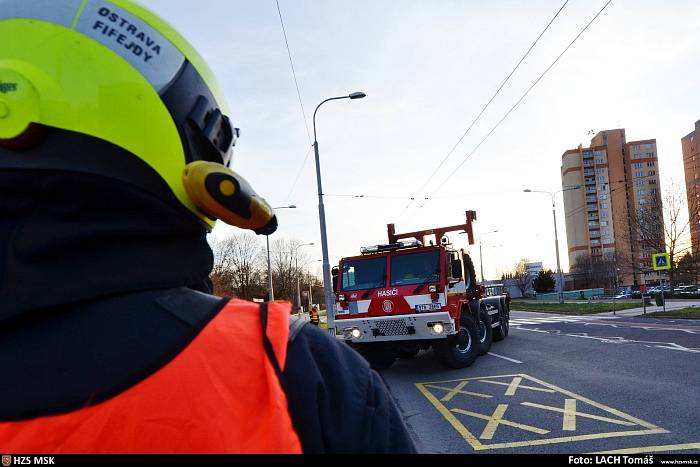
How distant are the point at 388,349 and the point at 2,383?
956 centimetres

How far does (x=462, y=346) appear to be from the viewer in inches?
384

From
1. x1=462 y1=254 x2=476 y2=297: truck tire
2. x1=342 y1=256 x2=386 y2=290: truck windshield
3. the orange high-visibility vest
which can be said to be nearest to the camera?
the orange high-visibility vest

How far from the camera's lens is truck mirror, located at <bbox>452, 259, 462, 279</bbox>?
371 inches

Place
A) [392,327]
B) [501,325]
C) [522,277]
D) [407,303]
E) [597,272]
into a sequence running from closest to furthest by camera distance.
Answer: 1. [392,327]
2. [407,303]
3. [501,325]
4. [597,272]
5. [522,277]

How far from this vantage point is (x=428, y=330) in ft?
28.7

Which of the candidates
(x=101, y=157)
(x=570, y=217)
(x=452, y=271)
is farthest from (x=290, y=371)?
(x=570, y=217)

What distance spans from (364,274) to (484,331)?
3432 millimetres

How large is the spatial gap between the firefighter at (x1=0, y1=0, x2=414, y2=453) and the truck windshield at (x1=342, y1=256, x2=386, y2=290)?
28.2 feet

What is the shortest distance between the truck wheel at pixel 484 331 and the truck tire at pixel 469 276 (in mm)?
711

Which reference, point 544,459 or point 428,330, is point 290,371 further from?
point 428,330

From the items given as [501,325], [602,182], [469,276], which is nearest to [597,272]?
[602,182]

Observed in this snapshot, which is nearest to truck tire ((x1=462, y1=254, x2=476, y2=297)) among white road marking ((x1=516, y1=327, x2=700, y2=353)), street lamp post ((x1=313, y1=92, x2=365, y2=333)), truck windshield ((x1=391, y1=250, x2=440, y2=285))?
truck windshield ((x1=391, y1=250, x2=440, y2=285))

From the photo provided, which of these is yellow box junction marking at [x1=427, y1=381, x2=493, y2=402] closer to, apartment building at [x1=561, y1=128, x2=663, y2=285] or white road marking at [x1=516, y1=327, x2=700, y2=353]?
white road marking at [x1=516, y1=327, x2=700, y2=353]

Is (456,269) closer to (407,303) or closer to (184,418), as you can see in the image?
(407,303)
